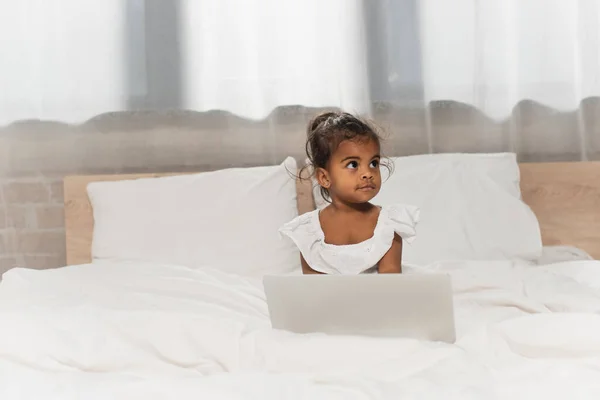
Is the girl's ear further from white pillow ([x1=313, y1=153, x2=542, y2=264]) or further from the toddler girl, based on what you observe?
white pillow ([x1=313, y1=153, x2=542, y2=264])

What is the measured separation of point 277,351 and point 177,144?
4.73 ft

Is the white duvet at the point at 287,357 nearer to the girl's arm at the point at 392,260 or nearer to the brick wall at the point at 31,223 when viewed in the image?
the girl's arm at the point at 392,260

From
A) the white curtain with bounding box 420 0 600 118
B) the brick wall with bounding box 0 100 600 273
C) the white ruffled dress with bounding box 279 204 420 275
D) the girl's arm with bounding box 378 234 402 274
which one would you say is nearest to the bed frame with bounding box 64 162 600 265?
the brick wall with bounding box 0 100 600 273

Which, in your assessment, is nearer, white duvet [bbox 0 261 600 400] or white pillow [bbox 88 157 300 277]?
white duvet [bbox 0 261 600 400]

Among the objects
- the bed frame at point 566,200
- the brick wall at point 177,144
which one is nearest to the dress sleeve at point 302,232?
the bed frame at point 566,200

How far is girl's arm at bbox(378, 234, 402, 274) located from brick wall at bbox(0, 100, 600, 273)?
93cm

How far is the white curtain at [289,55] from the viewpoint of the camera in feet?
7.86

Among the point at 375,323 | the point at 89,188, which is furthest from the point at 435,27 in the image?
the point at 375,323

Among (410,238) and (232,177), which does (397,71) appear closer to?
(232,177)

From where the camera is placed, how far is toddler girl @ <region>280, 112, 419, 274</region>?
151cm

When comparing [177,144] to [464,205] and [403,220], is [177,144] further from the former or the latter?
[403,220]

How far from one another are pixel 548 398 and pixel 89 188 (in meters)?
1.71

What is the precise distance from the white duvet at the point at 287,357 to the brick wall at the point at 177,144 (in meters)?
0.97

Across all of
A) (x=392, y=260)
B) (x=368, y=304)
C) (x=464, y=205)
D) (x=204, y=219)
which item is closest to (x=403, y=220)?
(x=392, y=260)
